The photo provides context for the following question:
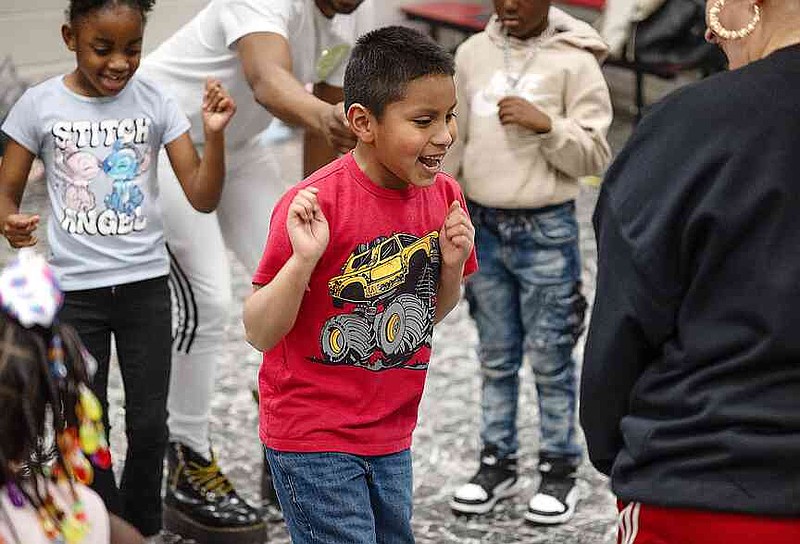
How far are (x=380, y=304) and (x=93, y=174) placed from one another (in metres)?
0.82

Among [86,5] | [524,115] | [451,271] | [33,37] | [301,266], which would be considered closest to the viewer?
[301,266]

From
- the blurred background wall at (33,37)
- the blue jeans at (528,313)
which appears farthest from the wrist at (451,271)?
the blurred background wall at (33,37)

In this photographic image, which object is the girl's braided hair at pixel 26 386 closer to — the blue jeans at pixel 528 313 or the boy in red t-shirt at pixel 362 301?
the boy in red t-shirt at pixel 362 301

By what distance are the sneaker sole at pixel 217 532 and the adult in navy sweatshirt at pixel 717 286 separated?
1.58m

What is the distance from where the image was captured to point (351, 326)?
7.79 feet

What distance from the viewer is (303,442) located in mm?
2365

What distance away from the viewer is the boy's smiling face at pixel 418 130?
2.33m

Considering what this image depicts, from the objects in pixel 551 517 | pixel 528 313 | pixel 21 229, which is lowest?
pixel 551 517

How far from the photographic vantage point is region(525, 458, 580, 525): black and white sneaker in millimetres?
3492

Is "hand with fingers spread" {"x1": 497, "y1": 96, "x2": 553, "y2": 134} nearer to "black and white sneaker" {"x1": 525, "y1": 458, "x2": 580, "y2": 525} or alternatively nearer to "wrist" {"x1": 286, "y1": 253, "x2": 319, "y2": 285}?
"black and white sneaker" {"x1": 525, "y1": 458, "x2": 580, "y2": 525}

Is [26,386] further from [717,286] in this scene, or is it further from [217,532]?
[217,532]

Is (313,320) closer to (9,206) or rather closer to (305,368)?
(305,368)

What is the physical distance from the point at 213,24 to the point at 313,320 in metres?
1.18

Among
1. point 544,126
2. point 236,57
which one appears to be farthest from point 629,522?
point 236,57
